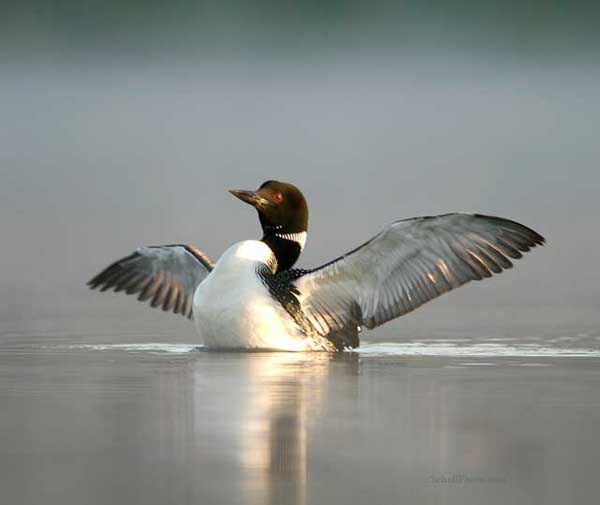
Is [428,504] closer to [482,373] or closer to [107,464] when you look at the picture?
[107,464]

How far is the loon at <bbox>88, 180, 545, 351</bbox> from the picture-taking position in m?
8.62

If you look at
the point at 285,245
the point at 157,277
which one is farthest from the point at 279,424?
the point at 157,277

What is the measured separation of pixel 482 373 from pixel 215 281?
2.03 metres

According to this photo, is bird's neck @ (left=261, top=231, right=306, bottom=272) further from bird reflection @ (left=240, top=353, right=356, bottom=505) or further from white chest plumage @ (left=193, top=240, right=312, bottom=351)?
bird reflection @ (left=240, top=353, right=356, bottom=505)

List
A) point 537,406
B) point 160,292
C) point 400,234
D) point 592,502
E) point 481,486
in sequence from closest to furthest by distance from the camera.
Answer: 1. point 592,502
2. point 481,486
3. point 537,406
4. point 400,234
5. point 160,292

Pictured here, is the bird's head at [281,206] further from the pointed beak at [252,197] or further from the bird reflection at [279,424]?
the bird reflection at [279,424]

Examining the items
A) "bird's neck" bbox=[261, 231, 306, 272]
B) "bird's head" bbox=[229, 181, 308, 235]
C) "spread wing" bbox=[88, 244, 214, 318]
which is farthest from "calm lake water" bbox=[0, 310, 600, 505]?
"spread wing" bbox=[88, 244, 214, 318]

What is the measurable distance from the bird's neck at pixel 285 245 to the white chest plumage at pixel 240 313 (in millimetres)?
586

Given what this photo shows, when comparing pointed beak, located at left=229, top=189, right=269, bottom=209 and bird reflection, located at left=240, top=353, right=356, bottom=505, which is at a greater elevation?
pointed beak, located at left=229, top=189, right=269, bottom=209

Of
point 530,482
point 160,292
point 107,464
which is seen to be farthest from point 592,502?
point 160,292

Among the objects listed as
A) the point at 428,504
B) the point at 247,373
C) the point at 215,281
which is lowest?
the point at 428,504

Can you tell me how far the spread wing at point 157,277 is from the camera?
402 inches

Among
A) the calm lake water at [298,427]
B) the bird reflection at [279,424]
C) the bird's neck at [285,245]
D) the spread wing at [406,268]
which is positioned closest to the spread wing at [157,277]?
the bird's neck at [285,245]

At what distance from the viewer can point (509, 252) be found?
8.88 metres
